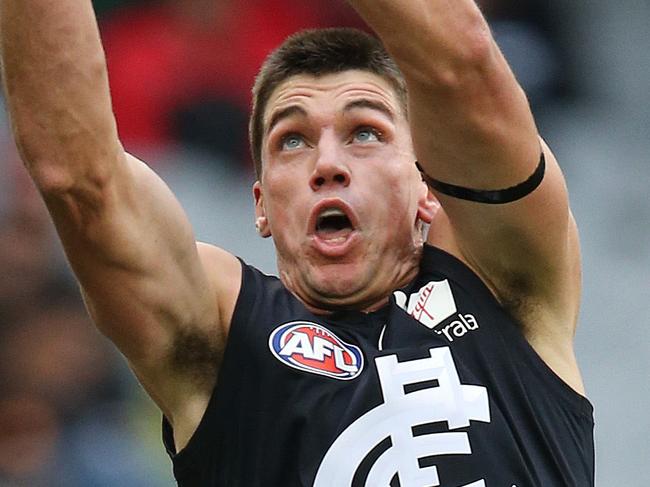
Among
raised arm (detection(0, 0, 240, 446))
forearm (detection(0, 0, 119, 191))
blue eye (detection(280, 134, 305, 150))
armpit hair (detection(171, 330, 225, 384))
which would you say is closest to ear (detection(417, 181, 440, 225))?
blue eye (detection(280, 134, 305, 150))

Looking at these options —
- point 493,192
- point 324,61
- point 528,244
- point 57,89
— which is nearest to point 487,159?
point 493,192

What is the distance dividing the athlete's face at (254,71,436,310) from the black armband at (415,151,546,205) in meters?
0.44

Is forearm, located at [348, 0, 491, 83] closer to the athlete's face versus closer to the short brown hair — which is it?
the athlete's face

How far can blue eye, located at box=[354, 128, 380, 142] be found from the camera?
391 cm

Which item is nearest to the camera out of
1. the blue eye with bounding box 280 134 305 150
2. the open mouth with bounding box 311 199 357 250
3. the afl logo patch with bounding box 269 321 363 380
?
the afl logo patch with bounding box 269 321 363 380

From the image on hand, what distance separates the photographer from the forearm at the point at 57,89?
3018 mm

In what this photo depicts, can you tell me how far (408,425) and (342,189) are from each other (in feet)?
2.30

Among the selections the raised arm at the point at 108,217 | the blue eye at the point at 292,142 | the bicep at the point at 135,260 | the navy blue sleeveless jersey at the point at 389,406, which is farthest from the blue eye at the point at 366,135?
the bicep at the point at 135,260

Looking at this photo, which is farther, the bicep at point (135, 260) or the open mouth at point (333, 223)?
the open mouth at point (333, 223)

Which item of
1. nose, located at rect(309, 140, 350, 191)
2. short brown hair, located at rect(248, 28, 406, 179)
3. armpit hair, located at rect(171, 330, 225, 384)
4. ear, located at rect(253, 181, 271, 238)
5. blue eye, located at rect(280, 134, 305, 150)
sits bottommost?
armpit hair, located at rect(171, 330, 225, 384)

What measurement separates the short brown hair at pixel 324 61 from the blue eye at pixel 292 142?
153 mm

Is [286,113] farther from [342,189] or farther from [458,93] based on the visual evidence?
[458,93]

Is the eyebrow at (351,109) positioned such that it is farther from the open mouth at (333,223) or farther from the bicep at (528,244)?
the bicep at (528,244)

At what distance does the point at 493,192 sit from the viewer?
11.2 feet
